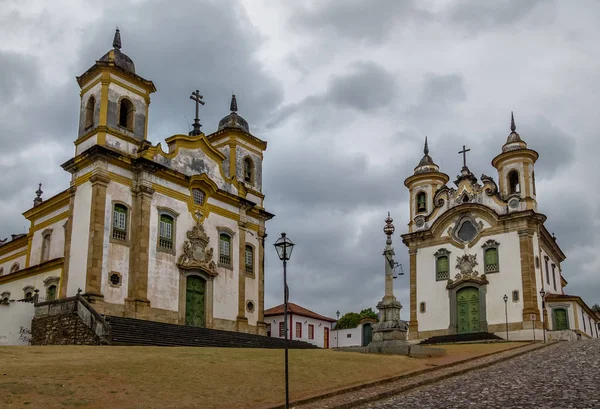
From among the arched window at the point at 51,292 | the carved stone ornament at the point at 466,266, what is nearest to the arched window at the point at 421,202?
the carved stone ornament at the point at 466,266

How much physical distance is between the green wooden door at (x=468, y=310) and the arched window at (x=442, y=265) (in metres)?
1.58

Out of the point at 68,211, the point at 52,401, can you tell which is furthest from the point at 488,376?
the point at 68,211

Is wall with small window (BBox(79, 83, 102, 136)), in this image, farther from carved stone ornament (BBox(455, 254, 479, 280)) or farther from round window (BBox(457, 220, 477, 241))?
round window (BBox(457, 220, 477, 241))

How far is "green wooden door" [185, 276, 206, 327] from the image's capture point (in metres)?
30.2

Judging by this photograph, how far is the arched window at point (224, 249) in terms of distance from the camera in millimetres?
32875

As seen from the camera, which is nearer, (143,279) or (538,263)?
(143,279)

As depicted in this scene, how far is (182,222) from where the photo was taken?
1217 inches

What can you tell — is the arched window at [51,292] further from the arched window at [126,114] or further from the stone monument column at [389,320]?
the stone monument column at [389,320]

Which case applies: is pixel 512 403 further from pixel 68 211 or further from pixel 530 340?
pixel 530 340

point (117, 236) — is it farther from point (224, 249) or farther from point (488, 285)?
point (488, 285)

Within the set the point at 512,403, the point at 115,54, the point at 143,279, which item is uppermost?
the point at 115,54

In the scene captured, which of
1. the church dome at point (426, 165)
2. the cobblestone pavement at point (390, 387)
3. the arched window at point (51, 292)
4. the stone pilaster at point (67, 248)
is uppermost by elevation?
the church dome at point (426, 165)

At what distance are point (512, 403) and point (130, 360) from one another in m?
8.74

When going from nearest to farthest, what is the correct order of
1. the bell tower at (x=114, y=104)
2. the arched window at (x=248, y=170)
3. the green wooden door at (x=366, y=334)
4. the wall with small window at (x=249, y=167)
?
the bell tower at (x=114, y=104), the wall with small window at (x=249, y=167), the arched window at (x=248, y=170), the green wooden door at (x=366, y=334)
